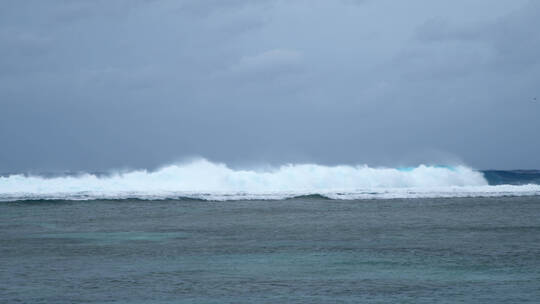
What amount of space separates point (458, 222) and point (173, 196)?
2183 cm

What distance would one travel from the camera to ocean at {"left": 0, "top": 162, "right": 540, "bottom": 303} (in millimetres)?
12312

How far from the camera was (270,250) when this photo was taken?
58.7 ft

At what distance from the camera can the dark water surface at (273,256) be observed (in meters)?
12.2

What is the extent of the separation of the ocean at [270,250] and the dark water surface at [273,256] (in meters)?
0.04

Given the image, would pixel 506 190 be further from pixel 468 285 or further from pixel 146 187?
pixel 468 285

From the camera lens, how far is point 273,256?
16844 millimetres

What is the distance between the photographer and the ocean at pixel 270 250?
12312 mm

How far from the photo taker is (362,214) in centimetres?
2916

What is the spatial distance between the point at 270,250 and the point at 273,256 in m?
1.07

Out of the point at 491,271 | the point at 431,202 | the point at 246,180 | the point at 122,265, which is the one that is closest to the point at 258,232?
the point at 122,265

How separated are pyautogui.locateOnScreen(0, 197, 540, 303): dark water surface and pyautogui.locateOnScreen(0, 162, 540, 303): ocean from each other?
0.13 ft

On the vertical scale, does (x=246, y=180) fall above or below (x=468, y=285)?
above

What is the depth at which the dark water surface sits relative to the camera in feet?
40.0

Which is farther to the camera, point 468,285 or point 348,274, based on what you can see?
point 348,274
